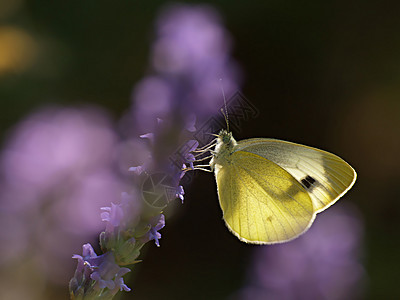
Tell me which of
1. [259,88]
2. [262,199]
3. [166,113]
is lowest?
[259,88]

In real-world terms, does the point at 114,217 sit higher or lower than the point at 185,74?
lower

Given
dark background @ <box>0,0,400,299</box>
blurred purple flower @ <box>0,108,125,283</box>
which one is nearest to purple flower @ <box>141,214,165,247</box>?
blurred purple flower @ <box>0,108,125,283</box>

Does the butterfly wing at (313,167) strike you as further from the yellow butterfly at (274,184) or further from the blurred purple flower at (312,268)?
the blurred purple flower at (312,268)

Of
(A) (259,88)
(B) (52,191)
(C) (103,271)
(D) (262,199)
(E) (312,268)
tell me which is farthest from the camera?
(A) (259,88)

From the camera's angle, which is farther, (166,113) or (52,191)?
(52,191)

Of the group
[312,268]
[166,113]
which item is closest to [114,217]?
[166,113]

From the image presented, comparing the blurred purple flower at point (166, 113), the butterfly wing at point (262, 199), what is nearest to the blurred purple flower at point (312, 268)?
the butterfly wing at point (262, 199)

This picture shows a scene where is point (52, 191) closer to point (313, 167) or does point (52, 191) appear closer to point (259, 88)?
point (313, 167)

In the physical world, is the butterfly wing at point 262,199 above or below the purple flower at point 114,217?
below
